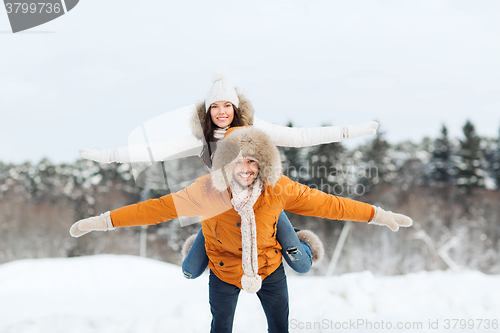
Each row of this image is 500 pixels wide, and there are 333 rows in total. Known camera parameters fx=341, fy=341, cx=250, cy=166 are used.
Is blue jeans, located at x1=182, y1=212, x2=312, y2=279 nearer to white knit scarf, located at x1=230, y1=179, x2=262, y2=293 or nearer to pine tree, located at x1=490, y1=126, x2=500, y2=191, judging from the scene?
white knit scarf, located at x1=230, y1=179, x2=262, y2=293

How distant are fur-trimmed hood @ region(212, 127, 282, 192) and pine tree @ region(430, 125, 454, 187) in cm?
A: 2414

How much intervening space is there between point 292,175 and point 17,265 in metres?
7.92

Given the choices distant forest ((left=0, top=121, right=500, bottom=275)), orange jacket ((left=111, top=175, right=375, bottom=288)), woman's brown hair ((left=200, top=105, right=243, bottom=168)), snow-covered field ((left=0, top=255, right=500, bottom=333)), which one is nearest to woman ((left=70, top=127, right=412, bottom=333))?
orange jacket ((left=111, top=175, right=375, bottom=288))

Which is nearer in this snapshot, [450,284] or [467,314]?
[467,314]

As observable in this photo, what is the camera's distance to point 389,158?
71.3 ft

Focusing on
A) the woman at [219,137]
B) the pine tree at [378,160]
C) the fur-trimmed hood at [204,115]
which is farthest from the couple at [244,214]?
the pine tree at [378,160]

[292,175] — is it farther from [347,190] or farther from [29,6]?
[29,6]

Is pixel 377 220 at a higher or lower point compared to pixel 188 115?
lower

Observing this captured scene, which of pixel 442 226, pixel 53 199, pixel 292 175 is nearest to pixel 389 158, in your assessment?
pixel 442 226

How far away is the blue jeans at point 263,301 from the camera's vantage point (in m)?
2.39

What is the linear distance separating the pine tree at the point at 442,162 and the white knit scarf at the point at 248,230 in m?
24.1

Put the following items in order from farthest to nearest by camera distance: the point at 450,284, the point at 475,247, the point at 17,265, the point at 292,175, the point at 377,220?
the point at 475,247 → the point at 292,175 → the point at 17,265 → the point at 450,284 → the point at 377,220

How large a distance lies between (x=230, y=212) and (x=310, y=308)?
236 centimetres

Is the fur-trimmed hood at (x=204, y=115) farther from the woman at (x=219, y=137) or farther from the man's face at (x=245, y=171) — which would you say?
the man's face at (x=245, y=171)
